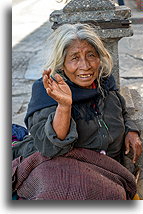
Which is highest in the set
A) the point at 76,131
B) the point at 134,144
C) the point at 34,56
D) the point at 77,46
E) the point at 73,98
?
the point at 34,56

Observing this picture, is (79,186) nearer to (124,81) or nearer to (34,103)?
(34,103)

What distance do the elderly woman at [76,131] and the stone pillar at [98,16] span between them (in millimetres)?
314

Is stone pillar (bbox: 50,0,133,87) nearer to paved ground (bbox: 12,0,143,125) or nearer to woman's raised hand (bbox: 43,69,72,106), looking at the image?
paved ground (bbox: 12,0,143,125)

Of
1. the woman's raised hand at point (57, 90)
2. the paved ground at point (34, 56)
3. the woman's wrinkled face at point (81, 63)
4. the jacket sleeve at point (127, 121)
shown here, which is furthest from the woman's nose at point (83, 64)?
the paved ground at point (34, 56)

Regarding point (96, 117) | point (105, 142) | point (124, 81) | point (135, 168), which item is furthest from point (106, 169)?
point (124, 81)

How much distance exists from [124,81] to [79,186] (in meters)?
3.10

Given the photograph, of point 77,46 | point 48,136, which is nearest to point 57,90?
point 48,136

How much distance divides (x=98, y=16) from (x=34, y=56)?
417cm

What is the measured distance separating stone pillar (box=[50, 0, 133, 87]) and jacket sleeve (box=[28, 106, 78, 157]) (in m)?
0.77

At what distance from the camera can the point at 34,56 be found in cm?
657

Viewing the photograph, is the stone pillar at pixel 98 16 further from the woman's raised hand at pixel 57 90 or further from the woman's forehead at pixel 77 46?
the woman's raised hand at pixel 57 90

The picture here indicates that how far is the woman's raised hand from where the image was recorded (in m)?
1.80

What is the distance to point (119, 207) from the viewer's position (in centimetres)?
178

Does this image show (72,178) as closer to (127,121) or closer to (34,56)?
(127,121)
